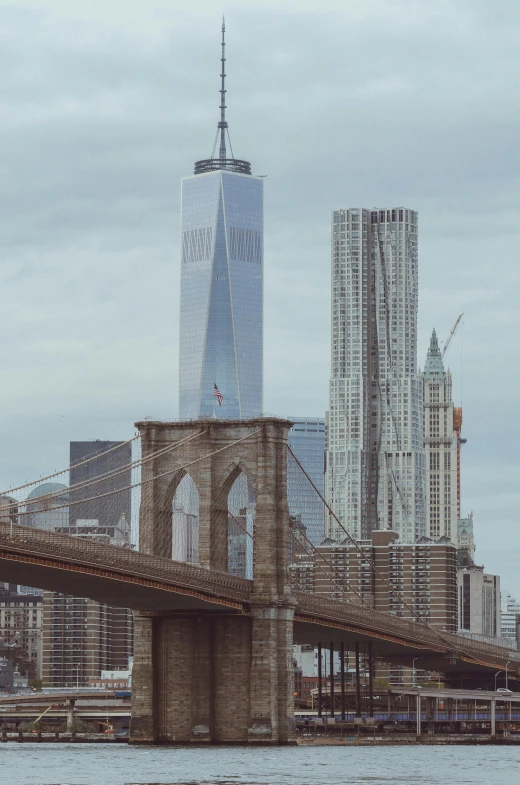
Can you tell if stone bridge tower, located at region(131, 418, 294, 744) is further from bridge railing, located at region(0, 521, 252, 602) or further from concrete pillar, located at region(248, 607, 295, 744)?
bridge railing, located at region(0, 521, 252, 602)

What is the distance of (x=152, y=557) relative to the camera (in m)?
95.8

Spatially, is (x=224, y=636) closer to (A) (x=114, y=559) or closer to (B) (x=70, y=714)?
(A) (x=114, y=559)

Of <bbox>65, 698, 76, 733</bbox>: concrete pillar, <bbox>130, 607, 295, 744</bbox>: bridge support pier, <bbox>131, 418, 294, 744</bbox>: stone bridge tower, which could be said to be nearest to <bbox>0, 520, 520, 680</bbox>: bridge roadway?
<bbox>131, 418, 294, 744</bbox>: stone bridge tower

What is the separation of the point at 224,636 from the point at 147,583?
13.2 metres

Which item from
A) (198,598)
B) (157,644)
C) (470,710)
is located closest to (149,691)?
(157,644)

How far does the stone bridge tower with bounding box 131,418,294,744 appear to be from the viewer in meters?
105

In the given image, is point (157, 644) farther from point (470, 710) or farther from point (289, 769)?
point (470, 710)

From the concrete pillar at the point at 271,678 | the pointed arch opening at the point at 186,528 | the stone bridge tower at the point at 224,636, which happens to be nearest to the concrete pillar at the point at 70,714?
the pointed arch opening at the point at 186,528

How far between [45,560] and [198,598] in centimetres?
1171

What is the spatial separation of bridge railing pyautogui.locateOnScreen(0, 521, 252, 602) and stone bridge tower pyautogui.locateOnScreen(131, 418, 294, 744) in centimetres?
252

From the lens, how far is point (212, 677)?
106500mm

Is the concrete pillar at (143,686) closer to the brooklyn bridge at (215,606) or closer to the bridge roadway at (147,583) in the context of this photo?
the brooklyn bridge at (215,606)

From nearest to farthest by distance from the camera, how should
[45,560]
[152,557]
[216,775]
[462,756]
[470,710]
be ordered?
[216,775] < [45,560] < [152,557] < [462,756] < [470,710]

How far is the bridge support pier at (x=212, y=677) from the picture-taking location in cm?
10525
